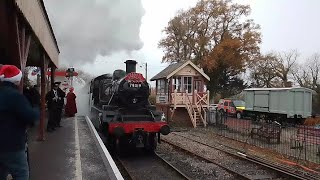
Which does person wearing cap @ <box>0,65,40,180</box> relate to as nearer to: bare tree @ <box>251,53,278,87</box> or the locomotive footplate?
the locomotive footplate

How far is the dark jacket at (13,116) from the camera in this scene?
3.42 meters

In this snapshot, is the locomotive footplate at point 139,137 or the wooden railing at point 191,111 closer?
the locomotive footplate at point 139,137

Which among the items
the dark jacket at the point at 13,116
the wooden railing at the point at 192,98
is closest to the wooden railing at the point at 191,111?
the wooden railing at the point at 192,98

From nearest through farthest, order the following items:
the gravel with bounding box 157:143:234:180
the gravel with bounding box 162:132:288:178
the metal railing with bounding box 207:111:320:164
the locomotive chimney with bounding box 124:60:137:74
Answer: the gravel with bounding box 157:143:234:180 → the gravel with bounding box 162:132:288:178 → the locomotive chimney with bounding box 124:60:137:74 → the metal railing with bounding box 207:111:320:164

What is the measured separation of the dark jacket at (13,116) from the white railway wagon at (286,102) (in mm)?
25256

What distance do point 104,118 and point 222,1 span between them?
34793 millimetres

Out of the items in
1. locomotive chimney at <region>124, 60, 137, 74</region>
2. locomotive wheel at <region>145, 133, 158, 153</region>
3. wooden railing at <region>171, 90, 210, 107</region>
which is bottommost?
locomotive wheel at <region>145, 133, 158, 153</region>

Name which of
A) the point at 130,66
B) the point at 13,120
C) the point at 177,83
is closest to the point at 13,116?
the point at 13,120

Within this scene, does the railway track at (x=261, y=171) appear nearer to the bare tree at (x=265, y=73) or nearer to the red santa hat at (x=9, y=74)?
the red santa hat at (x=9, y=74)

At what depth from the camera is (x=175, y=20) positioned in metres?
45.8

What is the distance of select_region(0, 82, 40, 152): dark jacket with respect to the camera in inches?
135

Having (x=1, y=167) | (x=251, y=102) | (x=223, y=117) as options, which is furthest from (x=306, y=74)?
(x=1, y=167)

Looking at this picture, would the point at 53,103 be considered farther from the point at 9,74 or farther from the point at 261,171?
the point at 9,74

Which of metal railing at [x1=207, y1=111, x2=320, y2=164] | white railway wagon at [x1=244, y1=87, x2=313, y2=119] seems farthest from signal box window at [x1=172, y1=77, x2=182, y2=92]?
white railway wagon at [x1=244, y1=87, x2=313, y2=119]
